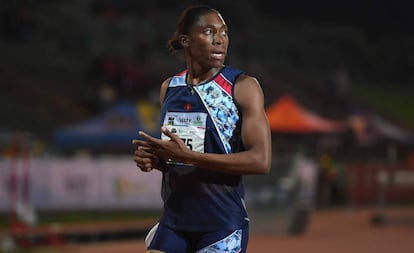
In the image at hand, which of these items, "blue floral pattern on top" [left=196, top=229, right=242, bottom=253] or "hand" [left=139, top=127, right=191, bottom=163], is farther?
"blue floral pattern on top" [left=196, top=229, right=242, bottom=253]

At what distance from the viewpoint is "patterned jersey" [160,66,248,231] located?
4809mm

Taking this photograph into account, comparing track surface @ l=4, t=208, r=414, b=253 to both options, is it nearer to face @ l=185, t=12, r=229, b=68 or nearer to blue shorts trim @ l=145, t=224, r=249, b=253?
blue shorts trim @ l=145, t=224, r=249, b=253

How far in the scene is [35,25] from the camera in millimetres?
30969

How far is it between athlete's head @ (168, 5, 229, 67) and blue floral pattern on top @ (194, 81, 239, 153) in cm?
17

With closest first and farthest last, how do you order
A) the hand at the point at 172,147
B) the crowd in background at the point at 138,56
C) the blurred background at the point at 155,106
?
1. the hand at the point at 172,147
2. the blurred background at the point at 155,106
3. the crowd in background at the point at 138,56

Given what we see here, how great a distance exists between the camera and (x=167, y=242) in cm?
488

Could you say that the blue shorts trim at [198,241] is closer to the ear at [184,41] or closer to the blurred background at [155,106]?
the ear at [184,41]

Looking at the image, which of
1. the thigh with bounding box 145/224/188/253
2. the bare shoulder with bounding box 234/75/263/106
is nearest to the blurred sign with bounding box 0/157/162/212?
the thigh with bounding box 145/224/188/253

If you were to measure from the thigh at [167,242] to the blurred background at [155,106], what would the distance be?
911 centimetres

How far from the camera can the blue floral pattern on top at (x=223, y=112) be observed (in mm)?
4801

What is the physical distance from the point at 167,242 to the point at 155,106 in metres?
20.1

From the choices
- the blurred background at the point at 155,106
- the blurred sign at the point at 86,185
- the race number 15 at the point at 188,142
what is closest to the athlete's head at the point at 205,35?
the race number 15 at the point at 188,142

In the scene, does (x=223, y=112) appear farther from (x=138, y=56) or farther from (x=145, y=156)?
(x=138, y=56)

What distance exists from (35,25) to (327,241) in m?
18.2
